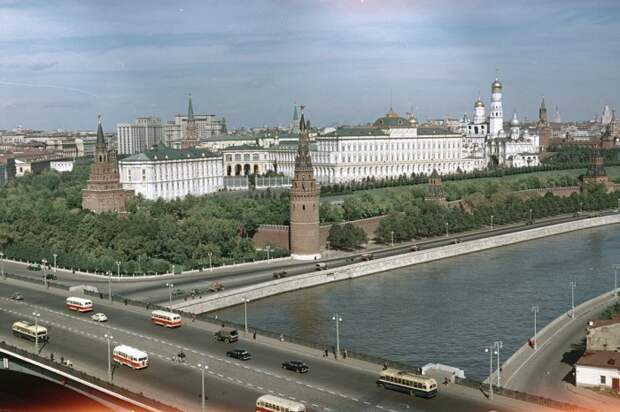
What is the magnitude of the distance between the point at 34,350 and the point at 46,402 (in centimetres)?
139

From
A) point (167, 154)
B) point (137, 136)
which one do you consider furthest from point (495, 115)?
point (137, 136)

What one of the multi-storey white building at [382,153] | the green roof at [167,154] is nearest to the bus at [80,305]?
the green roof at [167,154]

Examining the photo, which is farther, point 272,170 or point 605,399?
point 272,170

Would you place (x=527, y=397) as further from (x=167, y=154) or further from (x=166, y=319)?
(x=167, y=154)

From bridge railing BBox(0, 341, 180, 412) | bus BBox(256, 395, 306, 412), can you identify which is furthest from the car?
bus BBox(256, 395, 306, 412)

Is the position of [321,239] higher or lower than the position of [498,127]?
lower

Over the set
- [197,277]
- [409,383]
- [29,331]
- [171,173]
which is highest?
[171,173]

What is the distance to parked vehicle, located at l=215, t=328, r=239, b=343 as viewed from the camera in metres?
19.9

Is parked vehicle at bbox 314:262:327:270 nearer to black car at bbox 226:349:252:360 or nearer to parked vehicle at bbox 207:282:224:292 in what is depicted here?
parked vehicle at bbox 207:282:224:292

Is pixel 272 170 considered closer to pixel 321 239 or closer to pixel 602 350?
pixel 321 239

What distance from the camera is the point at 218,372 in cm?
1734

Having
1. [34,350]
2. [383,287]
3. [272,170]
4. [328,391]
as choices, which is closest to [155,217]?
[383,287]

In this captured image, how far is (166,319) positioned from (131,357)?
430cm

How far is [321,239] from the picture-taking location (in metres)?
39.7
